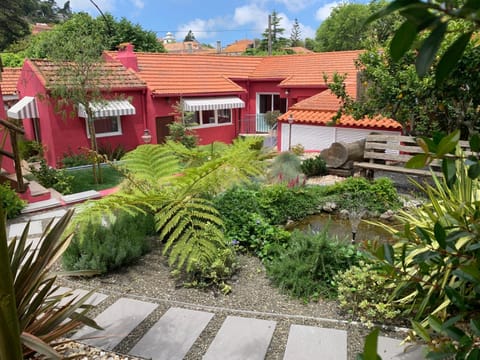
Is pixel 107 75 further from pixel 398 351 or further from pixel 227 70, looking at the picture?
pixel 398 351

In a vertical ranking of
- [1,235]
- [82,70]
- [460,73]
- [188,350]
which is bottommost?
[188,350]

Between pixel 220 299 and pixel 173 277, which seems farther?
pixel 173 277

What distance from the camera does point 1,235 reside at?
124 centimetres

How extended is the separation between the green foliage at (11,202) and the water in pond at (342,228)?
5.98 m

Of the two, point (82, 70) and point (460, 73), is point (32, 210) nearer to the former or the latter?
point (82, 70)

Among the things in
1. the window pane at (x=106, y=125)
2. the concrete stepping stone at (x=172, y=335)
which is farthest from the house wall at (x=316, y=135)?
the concrete stepping stone at (x=172, y=335)

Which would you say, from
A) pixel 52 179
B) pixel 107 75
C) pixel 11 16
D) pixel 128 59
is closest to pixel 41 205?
pixel 52 179

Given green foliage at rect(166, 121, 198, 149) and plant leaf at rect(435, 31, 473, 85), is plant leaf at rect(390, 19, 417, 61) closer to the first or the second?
plant leaf at rect(435, 31, 473, 85)

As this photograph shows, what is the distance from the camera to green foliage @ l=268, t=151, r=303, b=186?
9.30 m

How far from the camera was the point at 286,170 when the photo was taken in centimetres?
958

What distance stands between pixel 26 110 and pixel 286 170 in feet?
35.8

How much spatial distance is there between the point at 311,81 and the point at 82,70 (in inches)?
464

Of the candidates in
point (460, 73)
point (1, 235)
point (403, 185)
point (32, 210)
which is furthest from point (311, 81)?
point (1, 235)

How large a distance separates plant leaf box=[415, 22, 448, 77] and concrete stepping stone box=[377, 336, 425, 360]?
2.88m
